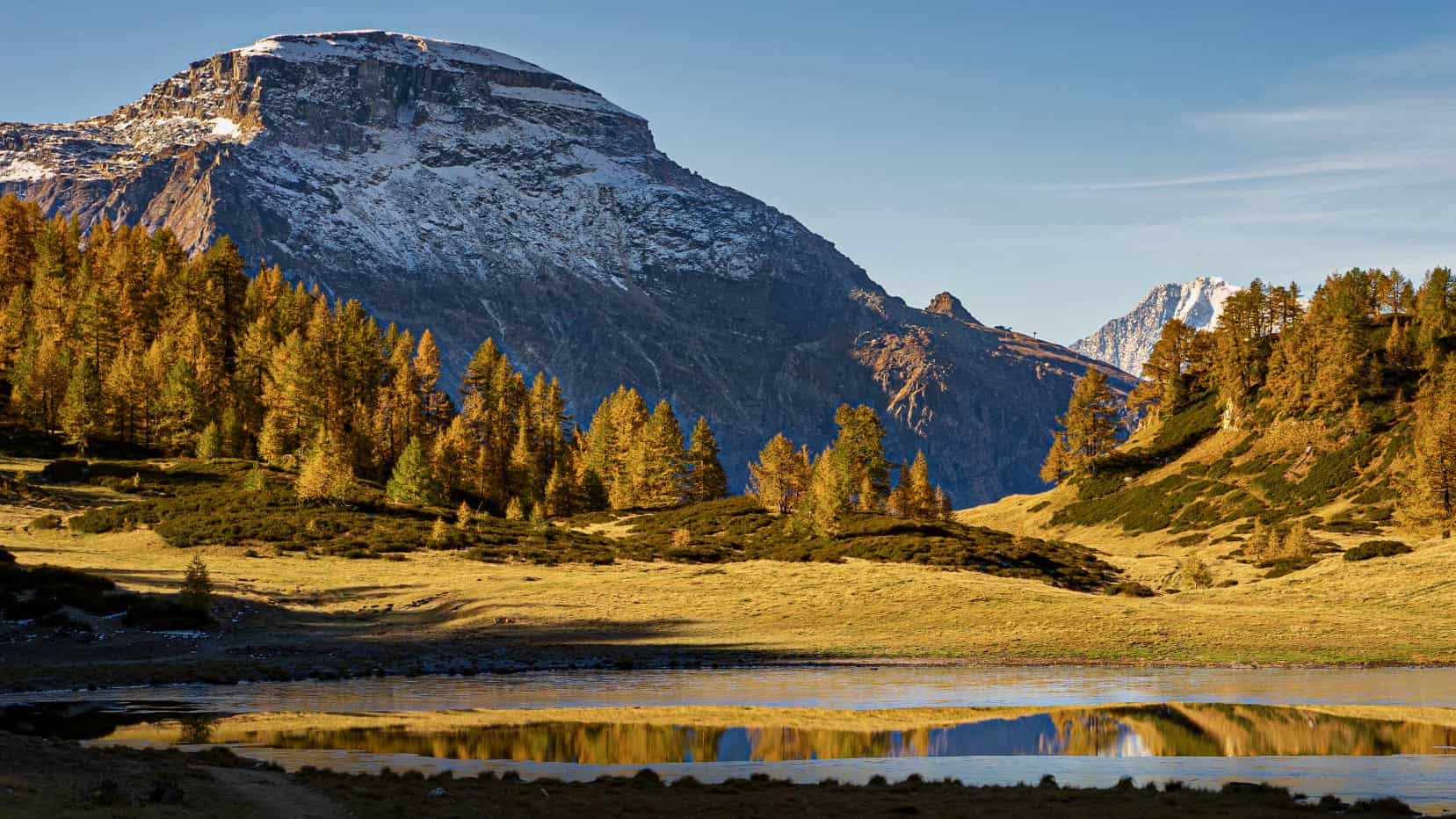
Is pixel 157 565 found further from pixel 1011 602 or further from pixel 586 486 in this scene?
pixel 586 486

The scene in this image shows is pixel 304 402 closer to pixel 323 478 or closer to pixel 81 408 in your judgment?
pixel 323 478

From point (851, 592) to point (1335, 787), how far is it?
4504 centimetres

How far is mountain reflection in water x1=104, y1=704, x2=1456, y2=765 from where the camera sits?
2777 cm

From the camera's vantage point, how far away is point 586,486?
125m

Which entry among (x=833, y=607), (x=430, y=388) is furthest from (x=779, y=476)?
(x=833, y=607)

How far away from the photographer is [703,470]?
131875mm

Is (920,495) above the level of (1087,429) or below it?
below

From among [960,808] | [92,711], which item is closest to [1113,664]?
[960,808]

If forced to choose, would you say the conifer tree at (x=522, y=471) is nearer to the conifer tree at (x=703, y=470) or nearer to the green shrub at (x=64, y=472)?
the conifer tree at (x=703, y=470)

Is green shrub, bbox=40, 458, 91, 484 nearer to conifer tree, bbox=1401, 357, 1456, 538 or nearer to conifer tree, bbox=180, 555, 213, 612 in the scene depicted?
conifer tree, bbox=180, 555, 213, 612

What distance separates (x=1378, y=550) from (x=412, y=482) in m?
76.2

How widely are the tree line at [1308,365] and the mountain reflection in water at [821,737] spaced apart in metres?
79.2

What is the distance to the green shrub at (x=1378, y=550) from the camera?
78.6 m

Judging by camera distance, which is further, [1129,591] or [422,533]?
[422,533]
